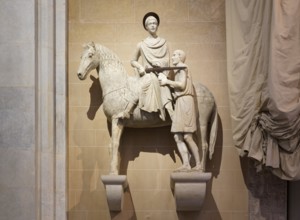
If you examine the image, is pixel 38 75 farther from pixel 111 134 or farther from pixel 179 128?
pixel 179 128

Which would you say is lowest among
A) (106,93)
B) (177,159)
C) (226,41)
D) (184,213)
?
(184,213)

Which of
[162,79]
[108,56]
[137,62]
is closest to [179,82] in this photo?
[162,79]

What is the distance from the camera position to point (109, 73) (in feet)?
18.2

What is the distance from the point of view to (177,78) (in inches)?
214

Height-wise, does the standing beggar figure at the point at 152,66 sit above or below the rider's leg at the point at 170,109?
above

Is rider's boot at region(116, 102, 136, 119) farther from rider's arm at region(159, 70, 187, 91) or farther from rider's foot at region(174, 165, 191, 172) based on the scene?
rider's foot at region(174, 165, 191, 172)

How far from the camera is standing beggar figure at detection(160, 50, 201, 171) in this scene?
5344 mm

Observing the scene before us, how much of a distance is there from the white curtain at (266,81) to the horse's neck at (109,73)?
93 cm

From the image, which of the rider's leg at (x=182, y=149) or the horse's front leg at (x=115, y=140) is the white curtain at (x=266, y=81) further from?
the horse's front leg at (x=115, y=140)

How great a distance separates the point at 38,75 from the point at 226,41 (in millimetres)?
1655

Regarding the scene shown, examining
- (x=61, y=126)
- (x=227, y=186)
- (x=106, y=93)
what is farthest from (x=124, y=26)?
(x=227, y=186)

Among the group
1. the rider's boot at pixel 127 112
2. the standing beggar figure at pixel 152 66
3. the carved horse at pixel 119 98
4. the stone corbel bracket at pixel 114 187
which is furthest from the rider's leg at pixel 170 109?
the stone corbel bracket at pixel 114 187

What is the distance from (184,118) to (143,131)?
1.73 feet

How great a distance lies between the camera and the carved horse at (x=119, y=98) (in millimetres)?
5477
